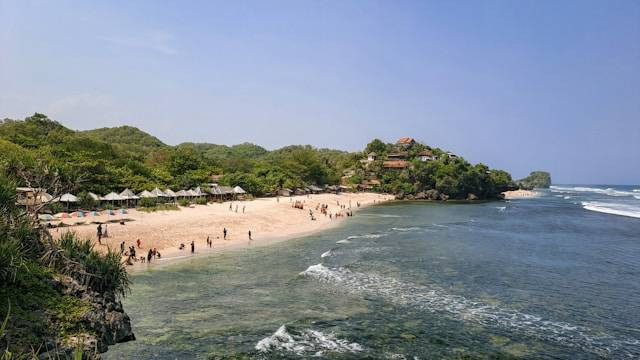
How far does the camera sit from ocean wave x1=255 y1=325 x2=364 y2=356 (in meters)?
16.3

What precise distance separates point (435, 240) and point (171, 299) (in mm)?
29881

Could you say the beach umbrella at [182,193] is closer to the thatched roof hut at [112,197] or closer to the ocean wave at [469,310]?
the thatched roof hut at [112,197]

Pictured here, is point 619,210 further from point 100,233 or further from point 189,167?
point 100,233

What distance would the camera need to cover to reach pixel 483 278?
28297mm

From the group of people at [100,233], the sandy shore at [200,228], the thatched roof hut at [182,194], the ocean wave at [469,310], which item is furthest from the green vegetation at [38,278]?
the thatched roof hut at [182,194]

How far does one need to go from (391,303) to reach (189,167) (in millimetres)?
63253

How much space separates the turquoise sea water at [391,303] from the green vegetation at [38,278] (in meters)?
3.74

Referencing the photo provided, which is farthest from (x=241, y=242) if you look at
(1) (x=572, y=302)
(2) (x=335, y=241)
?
(1) (x=572, y=302)

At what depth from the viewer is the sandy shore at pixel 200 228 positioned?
34.5m

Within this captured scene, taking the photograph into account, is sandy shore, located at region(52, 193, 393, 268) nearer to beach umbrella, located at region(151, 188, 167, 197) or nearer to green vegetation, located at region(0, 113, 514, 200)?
beach umbrella, located at region(151, 188, 167, 197)

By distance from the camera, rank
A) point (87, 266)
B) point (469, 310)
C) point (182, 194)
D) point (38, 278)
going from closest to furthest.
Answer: point (38, 278) → point (87, 266) → point (469, 310) → point (182, 194)

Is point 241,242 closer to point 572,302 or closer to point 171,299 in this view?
point 171,299

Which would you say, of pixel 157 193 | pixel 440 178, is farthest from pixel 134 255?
pixel 440 178

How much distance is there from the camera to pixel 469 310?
21594mm
